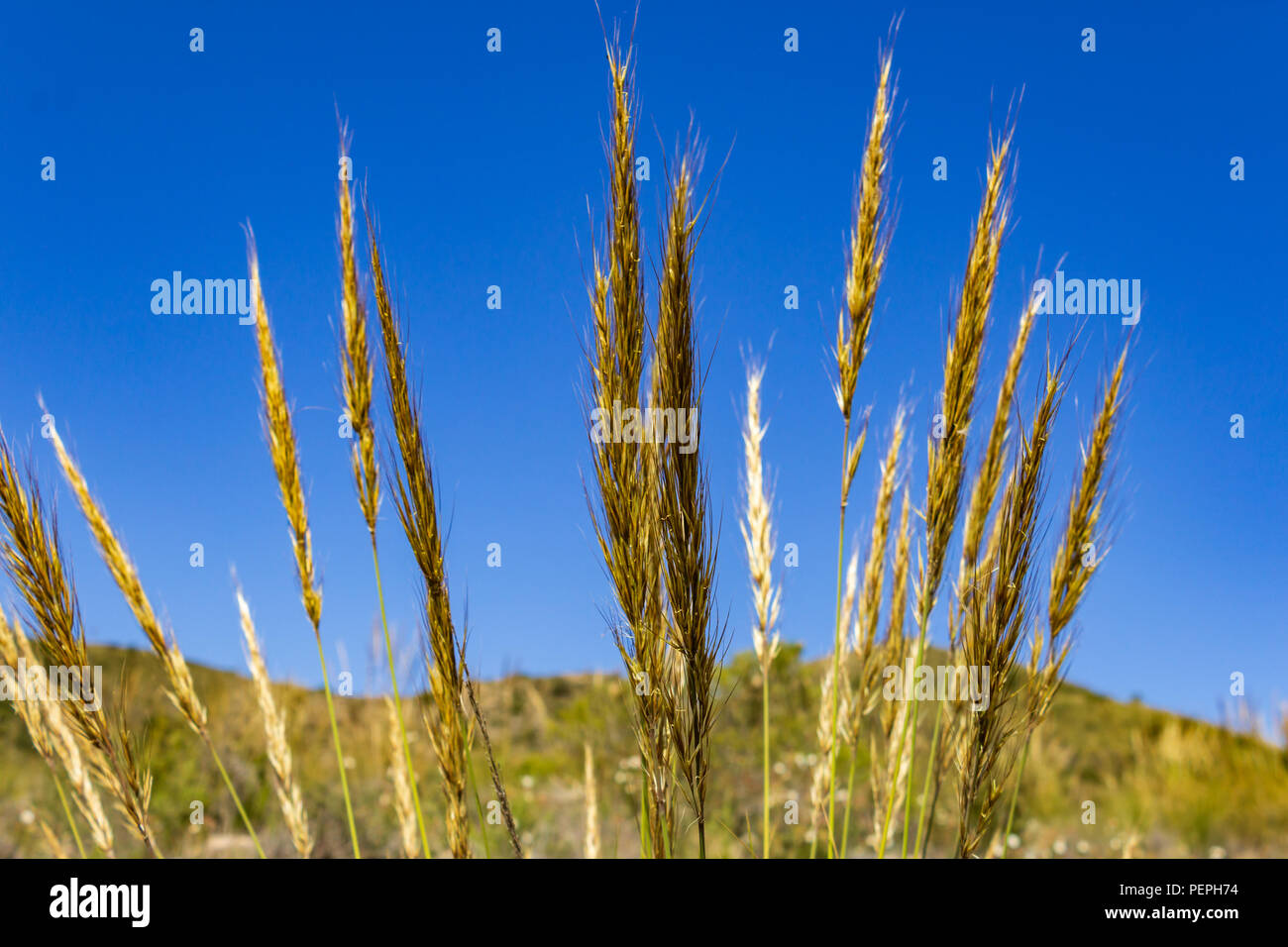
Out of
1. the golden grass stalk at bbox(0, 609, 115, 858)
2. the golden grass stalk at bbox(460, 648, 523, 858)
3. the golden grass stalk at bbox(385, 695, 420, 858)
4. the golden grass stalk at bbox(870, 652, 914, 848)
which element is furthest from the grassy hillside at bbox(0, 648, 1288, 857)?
the golden grass stalk at bbox(460, 648, 523, 858)

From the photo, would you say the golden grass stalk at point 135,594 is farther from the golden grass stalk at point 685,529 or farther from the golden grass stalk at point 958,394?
Result: the golden grass stalk at point 958,394

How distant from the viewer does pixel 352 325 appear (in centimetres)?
196

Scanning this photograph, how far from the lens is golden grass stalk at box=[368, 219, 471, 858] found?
1.87 m

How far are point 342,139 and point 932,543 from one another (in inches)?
69.5

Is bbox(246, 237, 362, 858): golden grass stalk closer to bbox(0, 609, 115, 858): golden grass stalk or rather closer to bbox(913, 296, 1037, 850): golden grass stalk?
bbox(0, 609, 115, 858): golden grass stalk

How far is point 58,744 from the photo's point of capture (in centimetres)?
229

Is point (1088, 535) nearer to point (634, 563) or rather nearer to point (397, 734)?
point (634, 563)

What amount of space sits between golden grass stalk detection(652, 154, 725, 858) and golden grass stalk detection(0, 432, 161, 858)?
1303mm

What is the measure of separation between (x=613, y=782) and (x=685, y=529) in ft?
24.2

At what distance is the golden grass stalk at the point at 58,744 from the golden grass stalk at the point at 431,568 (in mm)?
992

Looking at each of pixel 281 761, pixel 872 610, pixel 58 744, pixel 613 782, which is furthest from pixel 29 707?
pixel 613 782

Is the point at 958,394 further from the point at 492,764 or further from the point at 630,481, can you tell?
the point at 492,764
